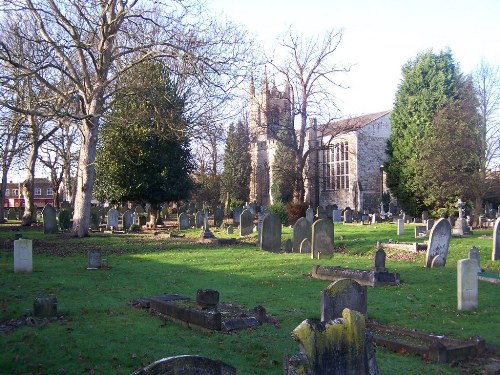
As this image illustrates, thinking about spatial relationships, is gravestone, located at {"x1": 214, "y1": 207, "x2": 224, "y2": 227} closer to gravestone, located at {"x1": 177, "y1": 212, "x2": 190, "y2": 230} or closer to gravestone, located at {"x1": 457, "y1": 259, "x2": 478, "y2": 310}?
gravestone, located at {"x1": 177, "y1": 212, "x2": 190, "y2": 230}

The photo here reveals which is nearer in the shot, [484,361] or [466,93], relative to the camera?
[484,361]

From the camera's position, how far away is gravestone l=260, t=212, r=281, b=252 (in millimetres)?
20000

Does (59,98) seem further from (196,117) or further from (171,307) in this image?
(171,307)

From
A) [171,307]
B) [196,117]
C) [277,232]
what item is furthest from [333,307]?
[196,117]

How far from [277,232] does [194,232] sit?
1088 cm

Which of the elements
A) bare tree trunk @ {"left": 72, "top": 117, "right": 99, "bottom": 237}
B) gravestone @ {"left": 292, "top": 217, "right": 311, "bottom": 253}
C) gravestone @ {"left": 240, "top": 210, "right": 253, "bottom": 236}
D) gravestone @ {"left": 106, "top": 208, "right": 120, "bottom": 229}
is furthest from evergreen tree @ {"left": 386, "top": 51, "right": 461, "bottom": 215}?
bare tree trunk @ {"left": 72, "top": 117, "right": 99, "bottom": 237}

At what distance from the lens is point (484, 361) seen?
6.78 m

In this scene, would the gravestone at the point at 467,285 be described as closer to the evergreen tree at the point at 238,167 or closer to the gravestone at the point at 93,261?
the gravestone at the point at 93,261

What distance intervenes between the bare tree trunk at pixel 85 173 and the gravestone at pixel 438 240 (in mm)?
15737

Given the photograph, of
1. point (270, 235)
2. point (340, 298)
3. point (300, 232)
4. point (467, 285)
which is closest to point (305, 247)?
point (300, 232)

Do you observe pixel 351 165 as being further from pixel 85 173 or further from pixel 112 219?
pixel 85 173

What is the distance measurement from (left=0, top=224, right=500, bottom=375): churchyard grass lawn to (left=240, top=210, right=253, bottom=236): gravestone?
22.7 feet

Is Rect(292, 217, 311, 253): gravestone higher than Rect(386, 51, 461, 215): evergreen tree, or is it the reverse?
Rect(386, 51, 461, 215): evergreen tree

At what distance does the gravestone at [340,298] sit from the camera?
7.76 metres
